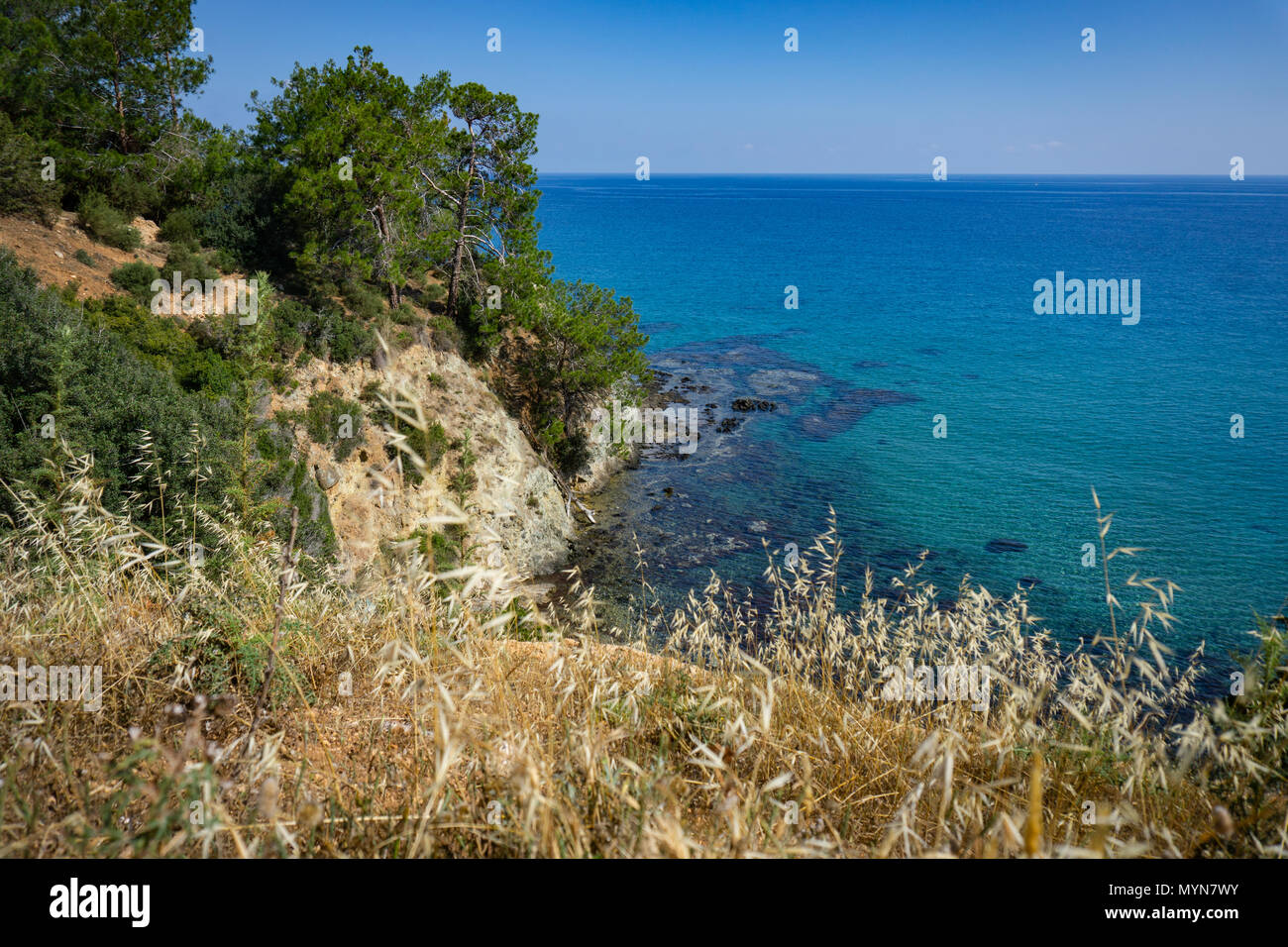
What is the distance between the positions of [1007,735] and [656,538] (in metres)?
24.4

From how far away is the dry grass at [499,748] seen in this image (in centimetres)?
236

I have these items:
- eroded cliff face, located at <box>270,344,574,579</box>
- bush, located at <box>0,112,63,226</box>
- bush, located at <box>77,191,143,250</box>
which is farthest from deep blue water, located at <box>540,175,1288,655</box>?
bush, located at <box>0,112,63,226</box>

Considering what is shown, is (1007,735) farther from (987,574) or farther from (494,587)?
(987,574)

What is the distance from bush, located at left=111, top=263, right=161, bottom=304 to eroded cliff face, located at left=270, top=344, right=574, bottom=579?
5.18m

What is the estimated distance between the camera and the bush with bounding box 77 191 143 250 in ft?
75.9

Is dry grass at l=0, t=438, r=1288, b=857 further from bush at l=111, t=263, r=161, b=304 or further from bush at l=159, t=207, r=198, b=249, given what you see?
bush at l=159, t=207, r=198, b=249

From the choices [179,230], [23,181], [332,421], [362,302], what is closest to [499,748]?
[332,421]

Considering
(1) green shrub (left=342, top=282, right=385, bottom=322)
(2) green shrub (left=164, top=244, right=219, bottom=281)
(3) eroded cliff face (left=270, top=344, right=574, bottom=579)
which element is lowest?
(3) eroded cliff face (left=270, top=344, right=574, bottom=579)

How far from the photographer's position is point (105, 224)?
23.2 m

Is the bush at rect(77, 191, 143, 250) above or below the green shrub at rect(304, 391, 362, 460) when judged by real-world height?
above

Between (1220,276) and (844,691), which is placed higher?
(1220,276)

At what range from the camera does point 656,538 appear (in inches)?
1098

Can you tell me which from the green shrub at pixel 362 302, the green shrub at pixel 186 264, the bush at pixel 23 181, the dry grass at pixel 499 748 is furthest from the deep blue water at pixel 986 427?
the bush at pixel 23 181

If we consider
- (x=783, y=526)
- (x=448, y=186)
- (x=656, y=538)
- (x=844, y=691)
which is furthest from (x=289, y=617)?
(x=448, y=186)
